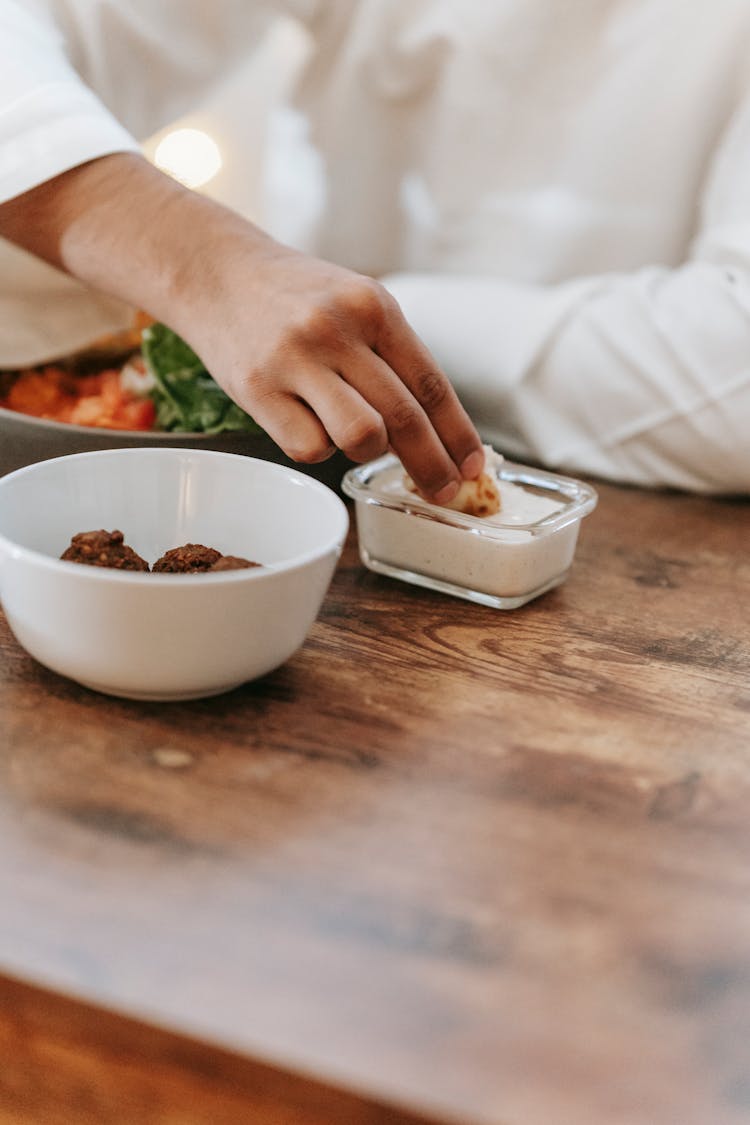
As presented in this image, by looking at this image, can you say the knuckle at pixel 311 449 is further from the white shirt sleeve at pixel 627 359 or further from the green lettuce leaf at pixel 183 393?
the white shirt sleeve at pixel 627 359

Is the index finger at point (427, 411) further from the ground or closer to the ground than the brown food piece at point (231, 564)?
further from the ground

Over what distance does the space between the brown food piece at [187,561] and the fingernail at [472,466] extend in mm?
238

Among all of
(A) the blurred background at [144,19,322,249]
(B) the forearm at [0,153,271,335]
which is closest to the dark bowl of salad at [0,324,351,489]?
(B) the forearm at [0,153,271,335]

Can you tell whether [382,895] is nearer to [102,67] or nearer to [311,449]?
[311,449]

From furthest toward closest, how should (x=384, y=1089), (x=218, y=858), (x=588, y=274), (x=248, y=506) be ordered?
(x=588, y=274), (x=248, y=506), (x=218, y=858), (x=384, y=1089)

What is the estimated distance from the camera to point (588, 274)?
1472 mm

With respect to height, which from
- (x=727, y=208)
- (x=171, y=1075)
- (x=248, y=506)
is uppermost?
(x=727, y=208)

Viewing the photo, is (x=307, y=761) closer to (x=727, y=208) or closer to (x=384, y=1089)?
(x=384, y=1089)

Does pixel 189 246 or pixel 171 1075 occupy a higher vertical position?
pixel 189 246

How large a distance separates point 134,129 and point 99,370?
0.32 m

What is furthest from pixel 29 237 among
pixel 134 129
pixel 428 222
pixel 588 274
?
pixel 588 274

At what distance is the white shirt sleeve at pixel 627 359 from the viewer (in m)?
1.19

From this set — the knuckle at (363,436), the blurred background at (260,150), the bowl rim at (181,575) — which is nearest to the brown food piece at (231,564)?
the bowl rim at (181,575)

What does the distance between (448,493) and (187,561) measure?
0.24 metres
